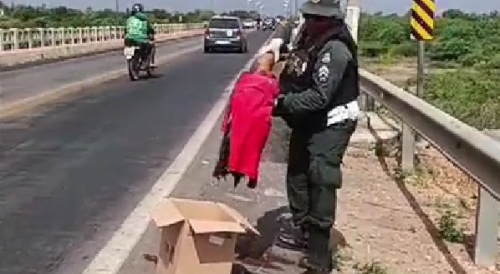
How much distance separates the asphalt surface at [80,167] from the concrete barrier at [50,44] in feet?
53.0

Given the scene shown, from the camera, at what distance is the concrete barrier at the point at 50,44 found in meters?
35.3

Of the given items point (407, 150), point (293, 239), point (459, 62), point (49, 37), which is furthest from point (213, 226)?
point (459, 62)

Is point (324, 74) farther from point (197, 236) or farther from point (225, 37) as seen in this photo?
point (225, 37)

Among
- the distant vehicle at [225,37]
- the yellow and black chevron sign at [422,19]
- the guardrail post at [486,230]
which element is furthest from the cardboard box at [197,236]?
the distant vehicle at [225,37]

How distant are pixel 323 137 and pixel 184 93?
14.6 metres

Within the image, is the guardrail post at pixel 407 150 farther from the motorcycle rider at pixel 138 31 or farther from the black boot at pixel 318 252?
the motorcycle rider at pixel 138 31

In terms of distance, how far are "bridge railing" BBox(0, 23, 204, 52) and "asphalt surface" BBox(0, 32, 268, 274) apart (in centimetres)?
1694

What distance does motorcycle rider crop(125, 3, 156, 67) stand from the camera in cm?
2464

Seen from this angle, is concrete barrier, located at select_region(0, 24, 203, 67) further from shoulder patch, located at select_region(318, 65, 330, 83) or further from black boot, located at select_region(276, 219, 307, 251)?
shoulder patch, located at select_region(318, 65, 330, 83)

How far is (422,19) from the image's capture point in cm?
1345

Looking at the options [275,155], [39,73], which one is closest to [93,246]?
[275,155]

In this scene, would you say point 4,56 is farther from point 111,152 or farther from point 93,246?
point 93,246

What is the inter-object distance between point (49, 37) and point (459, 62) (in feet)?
58.0

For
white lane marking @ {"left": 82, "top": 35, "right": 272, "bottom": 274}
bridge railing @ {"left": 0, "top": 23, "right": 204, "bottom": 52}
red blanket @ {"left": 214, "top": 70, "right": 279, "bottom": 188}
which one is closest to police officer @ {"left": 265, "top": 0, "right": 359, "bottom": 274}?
red blanket @ {"left": 214, "top": 70, "right": 279, "bottom": 188}
